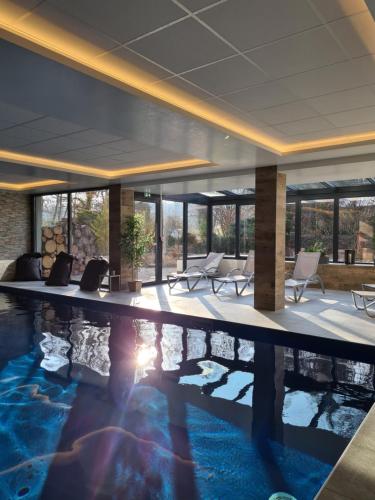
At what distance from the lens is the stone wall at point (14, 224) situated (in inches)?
439

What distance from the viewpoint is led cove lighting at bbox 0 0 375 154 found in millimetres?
2598

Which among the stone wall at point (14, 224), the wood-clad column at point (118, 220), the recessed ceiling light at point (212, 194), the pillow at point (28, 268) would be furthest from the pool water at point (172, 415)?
the recessed ceiling light at point (212, 194)

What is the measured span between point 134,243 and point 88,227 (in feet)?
7.65

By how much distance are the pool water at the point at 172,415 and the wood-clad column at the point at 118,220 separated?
12.4 ft

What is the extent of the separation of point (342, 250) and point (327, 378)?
670 centimetres

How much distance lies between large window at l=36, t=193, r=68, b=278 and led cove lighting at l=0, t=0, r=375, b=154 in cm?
777

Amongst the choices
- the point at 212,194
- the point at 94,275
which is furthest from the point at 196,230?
the point at 94,275

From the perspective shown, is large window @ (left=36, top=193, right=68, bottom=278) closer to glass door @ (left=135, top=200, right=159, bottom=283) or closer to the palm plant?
glass door @ (left=135, top=200, right=159, bottom=283)

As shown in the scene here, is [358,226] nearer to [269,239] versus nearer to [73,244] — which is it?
[269,239]

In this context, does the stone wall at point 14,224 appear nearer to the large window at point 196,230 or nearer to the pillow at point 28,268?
→ the pillow at point 28,268

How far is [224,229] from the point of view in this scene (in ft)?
40.3

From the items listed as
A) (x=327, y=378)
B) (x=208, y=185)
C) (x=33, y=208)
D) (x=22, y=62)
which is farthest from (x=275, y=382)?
(x=33, y=208)

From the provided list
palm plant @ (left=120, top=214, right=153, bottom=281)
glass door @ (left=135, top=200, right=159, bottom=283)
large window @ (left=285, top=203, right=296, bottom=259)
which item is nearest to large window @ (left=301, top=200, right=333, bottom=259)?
large window @ (left=285, top=203, right=296, bottom=259)

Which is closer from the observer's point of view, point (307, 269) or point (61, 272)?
point (307, 269)
